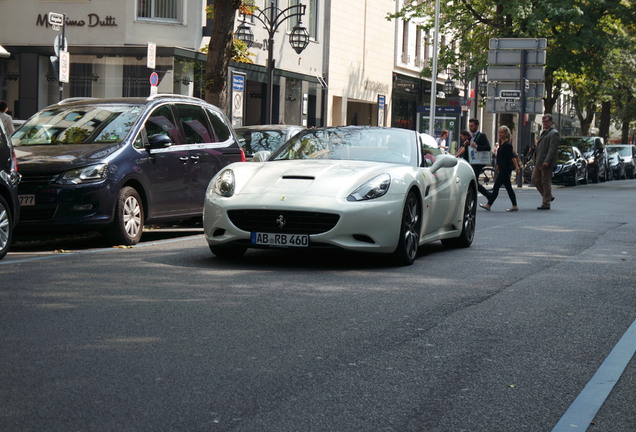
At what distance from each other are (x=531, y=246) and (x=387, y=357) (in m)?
7.59

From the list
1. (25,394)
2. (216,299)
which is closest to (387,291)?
(216,299)

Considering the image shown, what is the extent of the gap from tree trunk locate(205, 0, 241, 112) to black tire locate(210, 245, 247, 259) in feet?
32.1

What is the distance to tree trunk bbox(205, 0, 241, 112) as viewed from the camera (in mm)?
20109

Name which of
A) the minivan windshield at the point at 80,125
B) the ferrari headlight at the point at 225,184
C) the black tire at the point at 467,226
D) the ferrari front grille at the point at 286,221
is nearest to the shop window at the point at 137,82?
the minivan windshield at the point at 80,125

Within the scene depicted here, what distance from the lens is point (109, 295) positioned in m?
8.23

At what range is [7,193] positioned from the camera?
10.7 m

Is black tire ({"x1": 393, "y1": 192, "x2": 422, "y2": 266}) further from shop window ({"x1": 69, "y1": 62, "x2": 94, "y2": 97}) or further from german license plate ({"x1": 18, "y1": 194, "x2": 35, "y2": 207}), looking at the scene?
shop window ({"x1": 69, "y1": 62, "x2": 94, "y2": 97})

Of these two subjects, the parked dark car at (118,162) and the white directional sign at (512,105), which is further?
the white directional sign at (512,105)

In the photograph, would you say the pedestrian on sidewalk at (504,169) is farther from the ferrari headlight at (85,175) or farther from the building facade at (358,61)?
the building facade at (358,61)

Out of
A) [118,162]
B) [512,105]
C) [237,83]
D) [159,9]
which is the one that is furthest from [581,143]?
[118,162]

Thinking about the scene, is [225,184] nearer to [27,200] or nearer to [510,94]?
[27,200]

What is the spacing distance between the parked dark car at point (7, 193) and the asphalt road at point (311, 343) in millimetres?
329

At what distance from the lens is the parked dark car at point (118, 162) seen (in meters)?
11.9

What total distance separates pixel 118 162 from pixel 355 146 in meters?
2.71
